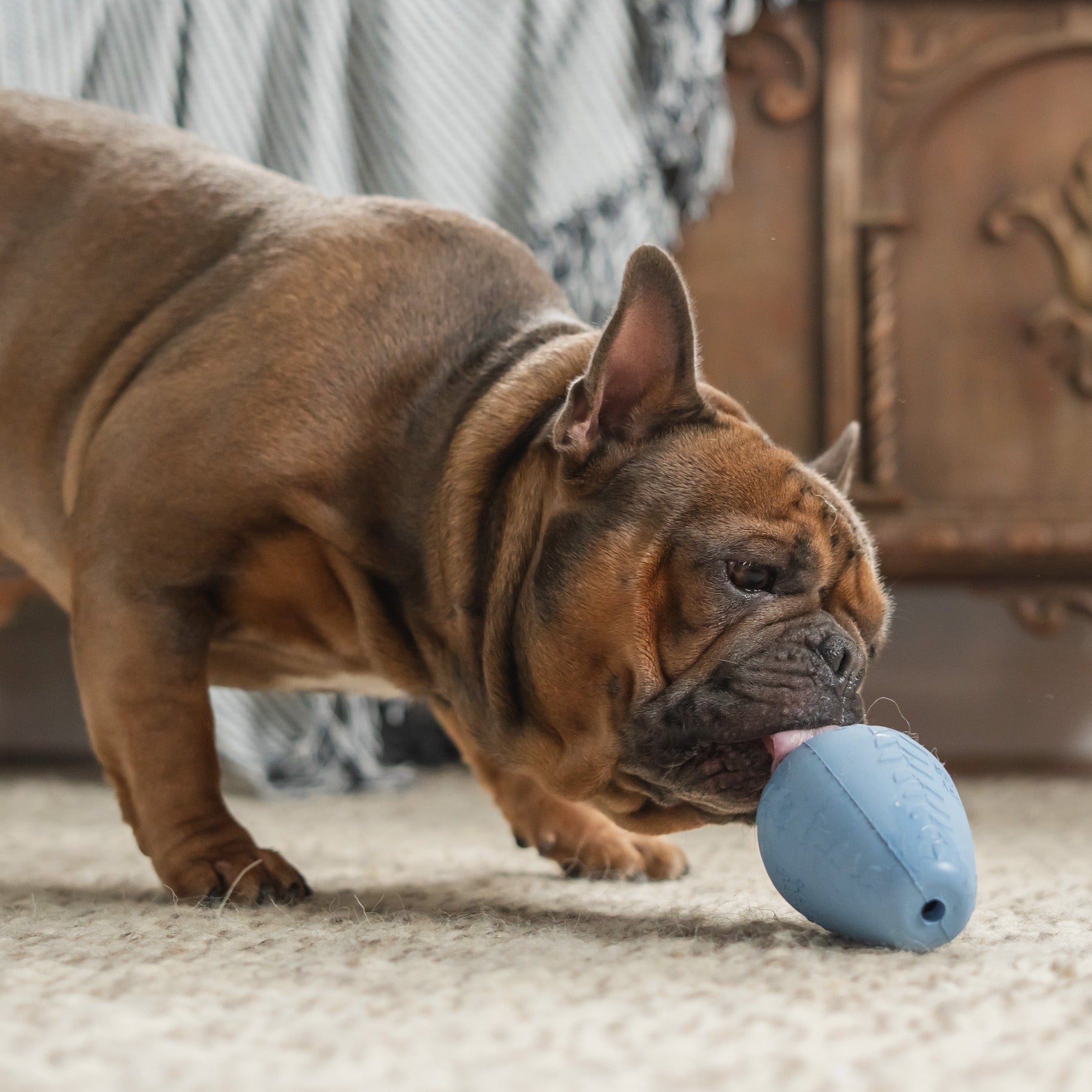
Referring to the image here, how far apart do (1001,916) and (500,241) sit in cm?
87

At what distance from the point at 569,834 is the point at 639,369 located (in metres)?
0.62

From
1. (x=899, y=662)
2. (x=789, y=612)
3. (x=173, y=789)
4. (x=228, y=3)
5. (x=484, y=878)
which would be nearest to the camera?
(x=789, y=612)

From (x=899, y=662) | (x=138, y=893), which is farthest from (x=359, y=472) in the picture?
(x=899, y=662)

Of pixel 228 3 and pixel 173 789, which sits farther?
pixel 228 3

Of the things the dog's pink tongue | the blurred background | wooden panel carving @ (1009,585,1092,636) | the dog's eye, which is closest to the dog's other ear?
the dog's eye

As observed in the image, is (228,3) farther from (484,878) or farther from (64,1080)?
(64,1080)

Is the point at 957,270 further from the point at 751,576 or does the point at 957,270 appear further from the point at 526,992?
the point at 526,992

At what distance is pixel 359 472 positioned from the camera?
1315 millimetres

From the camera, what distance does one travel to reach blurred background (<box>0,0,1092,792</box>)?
7.80ft

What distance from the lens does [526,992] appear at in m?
0.84

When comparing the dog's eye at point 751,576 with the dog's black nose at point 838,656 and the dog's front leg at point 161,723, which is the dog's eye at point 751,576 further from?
the dog's front leg at point 161,723

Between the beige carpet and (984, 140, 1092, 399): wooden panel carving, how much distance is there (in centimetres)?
123

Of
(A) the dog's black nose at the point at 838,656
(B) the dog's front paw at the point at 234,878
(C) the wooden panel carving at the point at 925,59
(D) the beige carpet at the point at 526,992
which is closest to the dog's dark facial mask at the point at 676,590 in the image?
(A) the dog's black nose at the point at 838,656

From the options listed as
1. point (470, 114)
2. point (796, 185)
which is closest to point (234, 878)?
point (470, 114)
